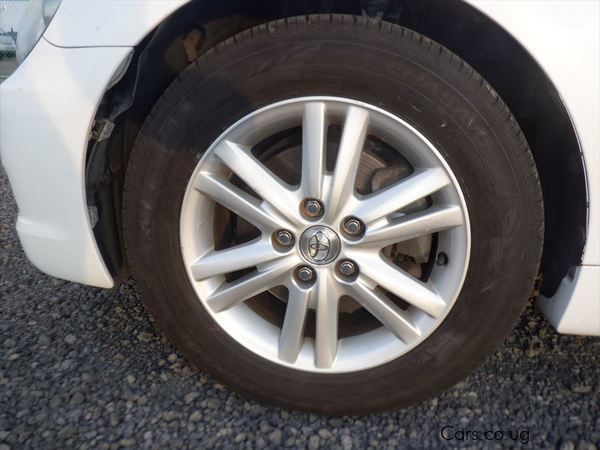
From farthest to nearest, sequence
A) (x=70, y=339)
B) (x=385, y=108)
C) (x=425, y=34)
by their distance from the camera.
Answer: (x=70, y=339)
(x=425, y=34)
(x=385, y=108)

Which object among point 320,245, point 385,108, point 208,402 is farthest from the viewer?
point 208,402

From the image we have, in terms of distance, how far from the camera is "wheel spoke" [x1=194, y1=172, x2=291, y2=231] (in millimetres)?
1632

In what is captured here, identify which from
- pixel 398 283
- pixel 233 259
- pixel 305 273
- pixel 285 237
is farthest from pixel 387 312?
pixel 233 259

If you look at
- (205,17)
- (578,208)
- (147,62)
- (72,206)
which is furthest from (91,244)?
(578,208)

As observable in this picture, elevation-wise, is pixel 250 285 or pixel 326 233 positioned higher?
pixel 326 233

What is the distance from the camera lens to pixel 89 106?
160 centimetres

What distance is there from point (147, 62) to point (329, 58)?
56 cm

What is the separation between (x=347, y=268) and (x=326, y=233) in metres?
0.12

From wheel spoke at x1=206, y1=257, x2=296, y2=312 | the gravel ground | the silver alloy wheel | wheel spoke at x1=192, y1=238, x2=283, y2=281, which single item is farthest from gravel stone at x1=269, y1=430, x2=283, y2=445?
wheel spoke at x1=192, y1=238, x2=283, y2=281

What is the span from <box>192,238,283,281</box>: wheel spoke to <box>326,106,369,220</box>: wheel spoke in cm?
23

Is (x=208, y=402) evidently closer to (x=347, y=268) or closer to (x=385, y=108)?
(x=347, y=268)

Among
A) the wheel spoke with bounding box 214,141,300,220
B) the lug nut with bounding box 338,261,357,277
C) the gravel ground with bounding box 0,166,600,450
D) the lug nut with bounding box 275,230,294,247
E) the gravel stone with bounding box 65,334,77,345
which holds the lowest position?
the gravel stone with bounding box 65,334,77,345

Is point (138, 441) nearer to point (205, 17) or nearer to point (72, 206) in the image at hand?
point (72, 206)

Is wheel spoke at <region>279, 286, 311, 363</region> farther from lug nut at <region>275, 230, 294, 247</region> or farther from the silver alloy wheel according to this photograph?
lug nut at <region>275, 230, 294, 247</region>
